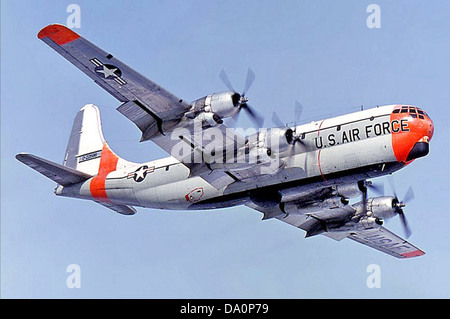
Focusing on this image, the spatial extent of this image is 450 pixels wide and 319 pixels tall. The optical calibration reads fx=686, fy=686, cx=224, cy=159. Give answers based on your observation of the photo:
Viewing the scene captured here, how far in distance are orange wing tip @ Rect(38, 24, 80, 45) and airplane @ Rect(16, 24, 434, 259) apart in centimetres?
4

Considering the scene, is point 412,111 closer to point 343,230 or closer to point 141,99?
point 343,230

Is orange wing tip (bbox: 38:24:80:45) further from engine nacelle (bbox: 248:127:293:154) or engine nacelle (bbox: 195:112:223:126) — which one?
engine nacelle (bbox: 248:127:293:154)

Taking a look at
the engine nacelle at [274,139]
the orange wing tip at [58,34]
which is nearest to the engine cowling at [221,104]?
the engine nacelle at [274,139]

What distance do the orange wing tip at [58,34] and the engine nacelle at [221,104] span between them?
5.35 m

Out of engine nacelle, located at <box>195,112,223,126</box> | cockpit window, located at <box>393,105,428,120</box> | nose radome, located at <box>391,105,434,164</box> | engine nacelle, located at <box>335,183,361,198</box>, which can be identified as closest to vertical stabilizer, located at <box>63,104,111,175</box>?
engine nacelle, located at <box>195,112,223,126</box>

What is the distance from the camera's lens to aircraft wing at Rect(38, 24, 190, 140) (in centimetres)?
2500

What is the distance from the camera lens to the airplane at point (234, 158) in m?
26.3

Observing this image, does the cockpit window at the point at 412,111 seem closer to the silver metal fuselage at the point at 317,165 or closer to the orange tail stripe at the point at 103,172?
the silver metal fuselage at the point at 317,165

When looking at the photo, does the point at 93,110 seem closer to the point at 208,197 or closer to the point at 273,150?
the point at 208,197

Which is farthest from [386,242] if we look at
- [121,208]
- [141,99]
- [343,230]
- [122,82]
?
[122,82]
